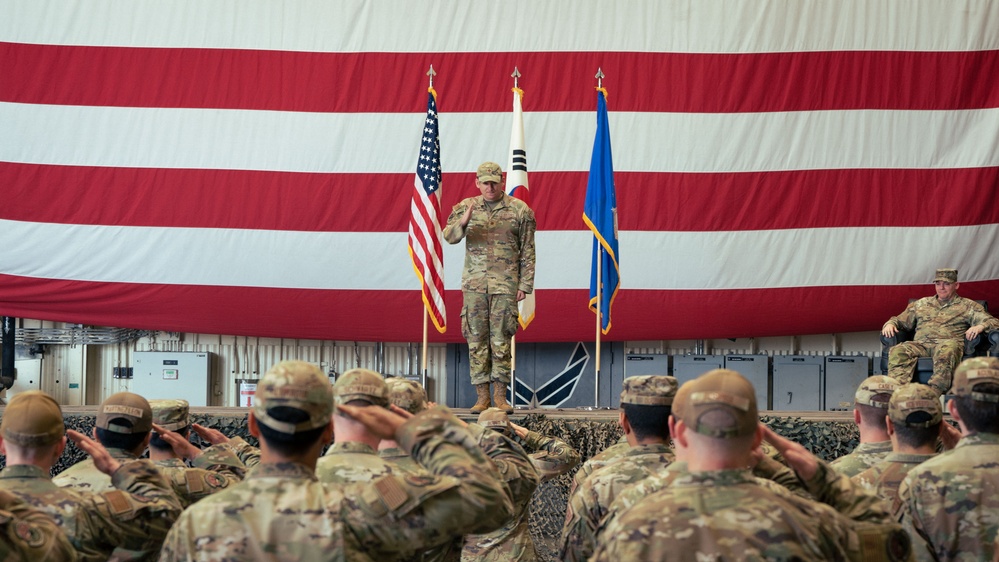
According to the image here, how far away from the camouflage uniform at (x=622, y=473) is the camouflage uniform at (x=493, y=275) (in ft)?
10.5

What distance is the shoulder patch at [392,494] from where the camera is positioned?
1813mm

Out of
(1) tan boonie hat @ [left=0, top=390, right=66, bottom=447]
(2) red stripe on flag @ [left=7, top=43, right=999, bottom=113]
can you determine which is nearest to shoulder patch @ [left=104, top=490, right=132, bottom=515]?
(1) tan boonie hat @ [left=0, top=390, right=66, bottom=447]

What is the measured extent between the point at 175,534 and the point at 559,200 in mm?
6354

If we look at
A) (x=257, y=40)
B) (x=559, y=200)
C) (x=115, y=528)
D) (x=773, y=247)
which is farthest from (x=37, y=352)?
(x=115, y=528)

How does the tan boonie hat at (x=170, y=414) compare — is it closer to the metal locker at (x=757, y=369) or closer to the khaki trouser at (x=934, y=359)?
the khaki trouser at (x=934, y=359)

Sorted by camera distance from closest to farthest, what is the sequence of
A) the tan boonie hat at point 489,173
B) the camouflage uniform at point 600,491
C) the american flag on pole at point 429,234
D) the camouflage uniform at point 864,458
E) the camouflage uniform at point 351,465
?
1. the camouflage uniform at point 351,465
2. the camouflage uniform at point 600,491
3. the camouflage uniform at point 864,458
4. the tan boonie hat at point 489,173
5. the american flag on pole at point 429,234

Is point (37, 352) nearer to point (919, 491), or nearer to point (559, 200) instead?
point (559, 200)


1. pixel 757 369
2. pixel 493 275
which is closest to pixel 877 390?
pixel 493 275

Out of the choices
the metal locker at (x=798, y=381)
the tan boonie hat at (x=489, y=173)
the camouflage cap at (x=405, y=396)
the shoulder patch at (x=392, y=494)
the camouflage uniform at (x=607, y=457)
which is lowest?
the metal locker at (x=798, y=381)

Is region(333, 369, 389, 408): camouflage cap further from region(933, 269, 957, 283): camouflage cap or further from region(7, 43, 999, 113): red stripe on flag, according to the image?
region(7, 43, 999, 113): red stripe on flag

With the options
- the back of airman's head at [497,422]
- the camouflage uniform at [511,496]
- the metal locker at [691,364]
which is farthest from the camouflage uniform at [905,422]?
Result: the metal locker at [691,364]

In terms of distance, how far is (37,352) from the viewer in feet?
28.9

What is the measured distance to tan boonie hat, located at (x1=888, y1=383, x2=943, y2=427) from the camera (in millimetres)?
2609

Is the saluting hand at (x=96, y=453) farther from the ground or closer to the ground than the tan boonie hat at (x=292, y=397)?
closer to the ground
